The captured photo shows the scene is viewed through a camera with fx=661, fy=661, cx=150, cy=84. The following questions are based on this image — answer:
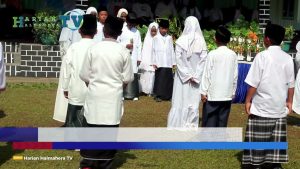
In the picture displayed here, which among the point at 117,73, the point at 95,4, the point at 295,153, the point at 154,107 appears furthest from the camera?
the point at 95,4

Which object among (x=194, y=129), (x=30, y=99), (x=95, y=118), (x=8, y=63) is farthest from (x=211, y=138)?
(x=8, y=63)

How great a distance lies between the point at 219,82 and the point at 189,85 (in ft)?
2.23

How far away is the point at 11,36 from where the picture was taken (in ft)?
56.1

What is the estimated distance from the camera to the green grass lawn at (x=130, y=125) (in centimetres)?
754

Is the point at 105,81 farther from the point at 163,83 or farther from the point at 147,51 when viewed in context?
the point at 147,51

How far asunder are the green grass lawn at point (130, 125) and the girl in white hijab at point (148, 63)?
0.31m

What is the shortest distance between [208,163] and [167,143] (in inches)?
37.1

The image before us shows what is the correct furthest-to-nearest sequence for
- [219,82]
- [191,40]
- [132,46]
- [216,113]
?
[132,46]
[191,40]
[216,113]
[219,82]

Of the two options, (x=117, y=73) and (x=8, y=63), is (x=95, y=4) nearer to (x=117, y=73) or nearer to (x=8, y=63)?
(x=8, y=63)

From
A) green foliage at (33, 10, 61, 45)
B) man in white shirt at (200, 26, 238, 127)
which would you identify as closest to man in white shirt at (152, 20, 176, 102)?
green foliage at (33, 10, 61, 45)

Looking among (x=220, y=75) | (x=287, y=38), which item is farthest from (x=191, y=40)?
(x=287, y=38)

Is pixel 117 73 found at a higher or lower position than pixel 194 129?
higher

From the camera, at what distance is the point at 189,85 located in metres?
8.88

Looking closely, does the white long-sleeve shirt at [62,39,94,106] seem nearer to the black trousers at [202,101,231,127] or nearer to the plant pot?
the black trousers at [202,101,231,127]
